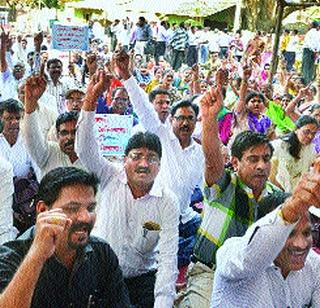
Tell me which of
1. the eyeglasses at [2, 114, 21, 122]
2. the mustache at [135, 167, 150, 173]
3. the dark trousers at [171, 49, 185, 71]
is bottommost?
the dark trousers at [171, 49, 185, 71]

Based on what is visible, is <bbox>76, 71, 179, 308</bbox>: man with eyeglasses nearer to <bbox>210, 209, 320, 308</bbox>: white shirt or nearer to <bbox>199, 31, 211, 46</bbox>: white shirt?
<bbox>210, 209, 320, 308</bbox>: white shirt

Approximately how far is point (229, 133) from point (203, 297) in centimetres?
338

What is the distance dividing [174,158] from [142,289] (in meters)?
1.44

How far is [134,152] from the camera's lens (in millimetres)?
3742

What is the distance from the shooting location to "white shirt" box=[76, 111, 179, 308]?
3711 mm

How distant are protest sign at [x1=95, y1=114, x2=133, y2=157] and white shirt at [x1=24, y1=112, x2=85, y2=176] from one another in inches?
54.9

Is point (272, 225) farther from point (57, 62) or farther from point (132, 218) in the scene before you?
point (57, 62)

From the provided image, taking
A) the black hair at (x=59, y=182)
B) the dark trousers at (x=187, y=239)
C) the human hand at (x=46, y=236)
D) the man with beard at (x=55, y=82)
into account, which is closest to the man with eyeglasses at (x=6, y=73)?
the man with beard at (x=55, y=82)

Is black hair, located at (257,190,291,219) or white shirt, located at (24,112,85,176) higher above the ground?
black hair, located at (257,190,291,219)

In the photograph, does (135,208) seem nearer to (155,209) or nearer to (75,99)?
(155,209)

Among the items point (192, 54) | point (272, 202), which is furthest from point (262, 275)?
point (192, 54)

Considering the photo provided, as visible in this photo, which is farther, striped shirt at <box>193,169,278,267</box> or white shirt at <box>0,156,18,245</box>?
white shirt at <box>0,156,18,245</box>

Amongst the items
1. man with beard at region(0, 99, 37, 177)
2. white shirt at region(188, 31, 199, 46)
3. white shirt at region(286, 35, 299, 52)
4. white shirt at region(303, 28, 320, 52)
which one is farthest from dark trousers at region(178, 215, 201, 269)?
white shirt at region(188, 31, 199, 46)

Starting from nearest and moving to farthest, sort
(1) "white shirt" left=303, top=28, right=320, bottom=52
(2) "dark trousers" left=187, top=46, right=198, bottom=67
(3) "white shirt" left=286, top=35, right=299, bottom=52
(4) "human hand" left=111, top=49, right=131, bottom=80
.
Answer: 1. (4) "human hand" left=111, top=49, right=131, bottom=80
2. (1) "white shirt" left=303, top=28, right=320, bottom=52
3. (3) "white shirt" left=286, top=35, right=299, bottom=52
4. (2) "dark trousers" left=187, top=46, right=198, bottom=67
